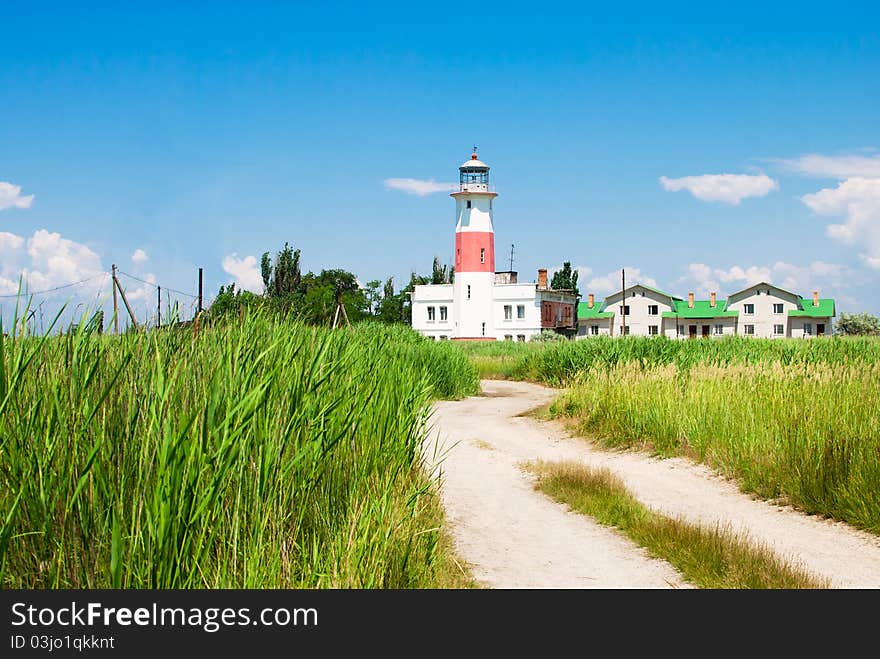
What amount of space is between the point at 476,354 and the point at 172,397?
38253mm

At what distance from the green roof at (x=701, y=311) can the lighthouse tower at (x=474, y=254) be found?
2141 centimetres

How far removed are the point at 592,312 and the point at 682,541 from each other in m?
75.4

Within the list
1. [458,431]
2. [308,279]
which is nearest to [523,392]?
[458,431]

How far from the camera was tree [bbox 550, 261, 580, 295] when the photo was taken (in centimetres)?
8012

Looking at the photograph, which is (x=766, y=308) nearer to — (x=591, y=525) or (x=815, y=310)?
(x=815, y=310)

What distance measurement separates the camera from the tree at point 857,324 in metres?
83.0

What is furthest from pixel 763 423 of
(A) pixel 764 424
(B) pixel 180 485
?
(B) pixel 180 485

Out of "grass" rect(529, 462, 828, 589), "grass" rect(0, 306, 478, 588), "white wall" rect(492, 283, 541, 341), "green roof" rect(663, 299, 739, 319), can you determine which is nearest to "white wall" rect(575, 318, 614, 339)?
"green roof" rect(663, 299, 739, 319)

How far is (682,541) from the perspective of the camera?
23.6ft

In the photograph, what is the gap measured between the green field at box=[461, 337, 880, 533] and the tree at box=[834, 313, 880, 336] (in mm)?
72093

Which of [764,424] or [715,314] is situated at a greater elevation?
[715,314]

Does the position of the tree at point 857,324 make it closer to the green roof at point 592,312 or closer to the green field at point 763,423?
the green roof at point 592,312

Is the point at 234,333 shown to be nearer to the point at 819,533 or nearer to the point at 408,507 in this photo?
the point at 408,507

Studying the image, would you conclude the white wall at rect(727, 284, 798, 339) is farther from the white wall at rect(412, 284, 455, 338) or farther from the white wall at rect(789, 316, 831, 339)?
the white wall at rect(412, 284, 455, 338)
